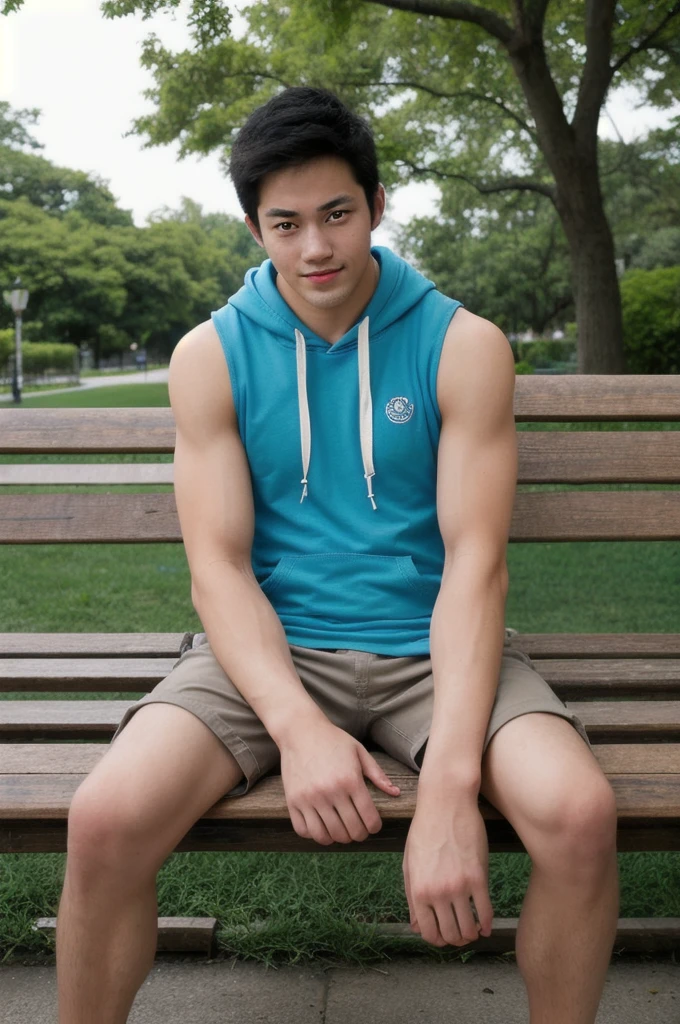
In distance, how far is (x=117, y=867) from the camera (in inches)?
77.2

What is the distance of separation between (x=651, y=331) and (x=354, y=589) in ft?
66.7

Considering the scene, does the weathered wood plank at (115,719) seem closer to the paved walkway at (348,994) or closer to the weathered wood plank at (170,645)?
the weathered wood plank at (170,645)

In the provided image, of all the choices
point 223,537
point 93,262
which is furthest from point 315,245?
point 93,262

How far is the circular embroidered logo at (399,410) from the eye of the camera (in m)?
2.56

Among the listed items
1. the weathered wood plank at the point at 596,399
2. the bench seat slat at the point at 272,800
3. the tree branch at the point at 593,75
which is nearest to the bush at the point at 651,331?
the tree branch at the point at 593,75

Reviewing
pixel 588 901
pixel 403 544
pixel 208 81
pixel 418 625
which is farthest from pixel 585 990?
pixel 208 81

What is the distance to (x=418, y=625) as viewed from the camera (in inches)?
99.2

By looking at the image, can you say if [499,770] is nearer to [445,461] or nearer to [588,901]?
[588,901]

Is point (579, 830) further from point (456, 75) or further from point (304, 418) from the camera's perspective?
point (456, 75)

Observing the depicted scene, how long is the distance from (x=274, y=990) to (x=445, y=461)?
4.51 feet

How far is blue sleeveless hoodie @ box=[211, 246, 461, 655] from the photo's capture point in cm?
253

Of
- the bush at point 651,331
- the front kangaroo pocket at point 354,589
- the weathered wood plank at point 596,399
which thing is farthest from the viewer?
the bush at point 651,331

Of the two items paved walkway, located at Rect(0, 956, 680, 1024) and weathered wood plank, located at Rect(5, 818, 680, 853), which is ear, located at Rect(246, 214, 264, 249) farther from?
paved walkway, located at Rect(0, 956, 680, 1024)

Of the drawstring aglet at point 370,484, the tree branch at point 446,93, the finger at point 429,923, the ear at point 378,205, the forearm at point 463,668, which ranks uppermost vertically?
the tree branch at point 446,93
